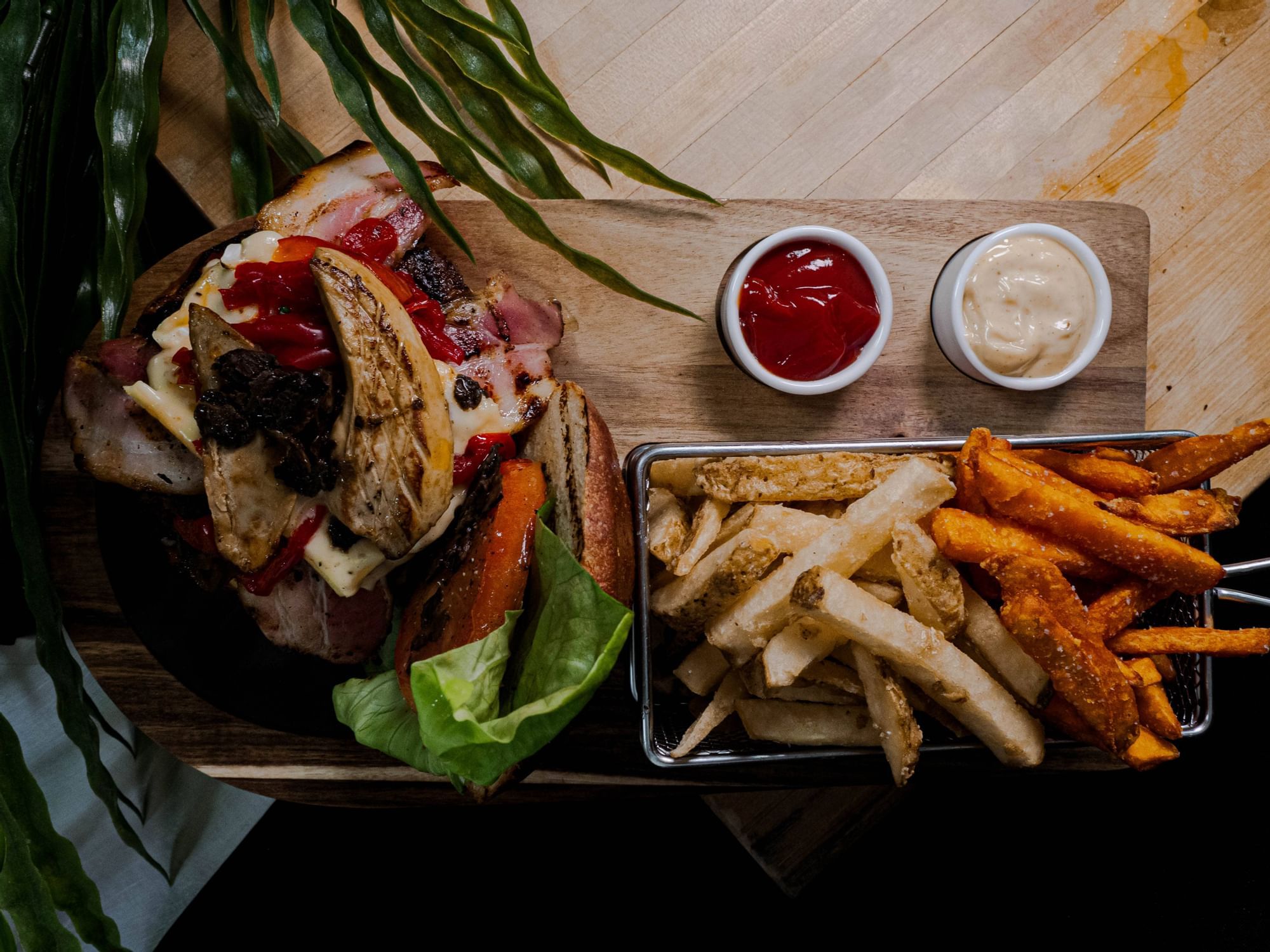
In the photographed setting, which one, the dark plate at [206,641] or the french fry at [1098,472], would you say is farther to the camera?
the dark plate at [206,641]

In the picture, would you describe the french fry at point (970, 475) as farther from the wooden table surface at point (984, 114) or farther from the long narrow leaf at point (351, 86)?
the long narrow leaf at point (351, 86)

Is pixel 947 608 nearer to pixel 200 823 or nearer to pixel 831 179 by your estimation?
pixel 831 179

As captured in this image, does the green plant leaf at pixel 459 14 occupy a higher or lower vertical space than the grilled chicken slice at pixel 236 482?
higher

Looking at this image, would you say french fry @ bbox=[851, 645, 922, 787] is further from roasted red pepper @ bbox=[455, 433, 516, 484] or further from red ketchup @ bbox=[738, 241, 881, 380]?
roasted red pepper @ bbox=[455, 433, 516, 484]

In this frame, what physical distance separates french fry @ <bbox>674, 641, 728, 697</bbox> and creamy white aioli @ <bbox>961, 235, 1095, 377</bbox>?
110cm

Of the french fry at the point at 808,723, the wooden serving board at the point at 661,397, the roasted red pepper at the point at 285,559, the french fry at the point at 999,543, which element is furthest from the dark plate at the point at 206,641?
the french fry at the point at 999,543

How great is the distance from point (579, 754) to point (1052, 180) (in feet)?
7.88

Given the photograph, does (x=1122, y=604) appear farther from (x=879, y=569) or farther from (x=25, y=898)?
(x=25, y=898)

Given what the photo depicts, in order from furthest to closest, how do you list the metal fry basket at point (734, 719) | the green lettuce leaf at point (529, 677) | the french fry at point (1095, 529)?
the metal fry basket at point (734, 719)
the french fry at point (1095, 529)
the green lettuce leaf at point (529, 677)

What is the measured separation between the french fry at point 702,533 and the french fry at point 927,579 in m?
0.41

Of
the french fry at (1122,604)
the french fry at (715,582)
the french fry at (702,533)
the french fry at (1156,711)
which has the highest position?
the french fry at (702,533)

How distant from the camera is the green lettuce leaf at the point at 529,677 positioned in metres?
1.78

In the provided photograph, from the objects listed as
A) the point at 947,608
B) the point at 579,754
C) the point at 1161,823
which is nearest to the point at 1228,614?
the point at 1161,823

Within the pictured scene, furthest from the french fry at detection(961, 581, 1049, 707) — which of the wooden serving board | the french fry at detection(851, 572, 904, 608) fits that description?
the wooden serving board
